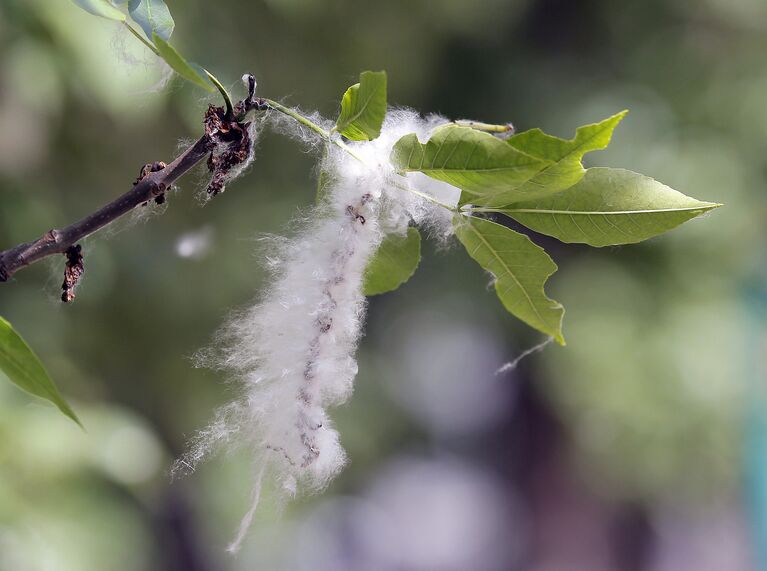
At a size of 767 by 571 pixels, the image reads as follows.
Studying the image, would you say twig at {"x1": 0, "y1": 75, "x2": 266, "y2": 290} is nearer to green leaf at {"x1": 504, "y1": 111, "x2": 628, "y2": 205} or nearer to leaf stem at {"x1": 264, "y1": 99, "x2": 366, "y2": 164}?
leaf stem at {"x1": 264, "y1": 99, "x2": 366, "y2": 164}

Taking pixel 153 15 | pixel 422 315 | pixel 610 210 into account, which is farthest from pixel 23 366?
pixel 422 315

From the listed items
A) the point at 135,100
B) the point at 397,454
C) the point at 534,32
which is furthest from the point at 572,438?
the point at 135,100

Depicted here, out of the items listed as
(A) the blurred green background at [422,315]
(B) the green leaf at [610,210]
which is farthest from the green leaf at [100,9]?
(A) the blurred green background at [422,315]

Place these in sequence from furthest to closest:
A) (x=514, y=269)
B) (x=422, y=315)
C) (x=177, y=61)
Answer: (x=422, y=315) < (x=514, y=269) < (x=177, y=61)

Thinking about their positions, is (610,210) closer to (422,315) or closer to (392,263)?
(392,263)

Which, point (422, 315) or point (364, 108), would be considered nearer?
point (364, 108)

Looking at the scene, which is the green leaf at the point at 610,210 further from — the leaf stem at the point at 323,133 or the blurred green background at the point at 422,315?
the blurred green background at the point at 422,315

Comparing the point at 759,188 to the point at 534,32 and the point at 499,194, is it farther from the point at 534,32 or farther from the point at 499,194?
the point at 499,194
